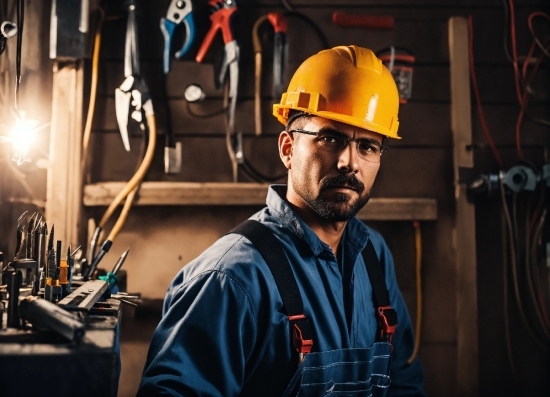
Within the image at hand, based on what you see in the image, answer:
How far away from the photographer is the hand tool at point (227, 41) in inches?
83.5

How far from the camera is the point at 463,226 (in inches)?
87.4

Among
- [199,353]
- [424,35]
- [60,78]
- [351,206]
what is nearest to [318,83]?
[351,206]

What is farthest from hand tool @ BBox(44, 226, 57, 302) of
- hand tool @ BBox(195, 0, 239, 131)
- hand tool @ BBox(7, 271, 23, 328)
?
hand tool @ BBox(195, 0, 239, 131)

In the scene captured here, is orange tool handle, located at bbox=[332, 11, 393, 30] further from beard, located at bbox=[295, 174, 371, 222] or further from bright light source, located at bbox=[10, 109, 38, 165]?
bright light source, located at bbox=[10, 109, 38, 165]

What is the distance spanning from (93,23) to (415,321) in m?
1.74

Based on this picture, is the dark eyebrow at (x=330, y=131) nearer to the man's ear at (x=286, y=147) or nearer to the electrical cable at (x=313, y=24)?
the man's ear at (x=286, y=147)

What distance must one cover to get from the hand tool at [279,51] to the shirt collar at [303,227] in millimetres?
608

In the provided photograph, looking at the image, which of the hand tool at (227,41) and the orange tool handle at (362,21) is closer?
the hand tool at (227,41)

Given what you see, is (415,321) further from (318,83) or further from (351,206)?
(318,83)

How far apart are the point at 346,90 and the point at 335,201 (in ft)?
1.01

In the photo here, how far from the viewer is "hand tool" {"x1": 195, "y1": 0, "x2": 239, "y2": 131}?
2.12 metres

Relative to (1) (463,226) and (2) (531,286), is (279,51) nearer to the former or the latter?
(1) (463,226)

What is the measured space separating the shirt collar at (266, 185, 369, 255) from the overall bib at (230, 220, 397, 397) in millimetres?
74

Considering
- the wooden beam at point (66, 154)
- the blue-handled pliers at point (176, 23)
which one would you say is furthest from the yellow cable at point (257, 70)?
the wooden beam at point (66, 154)
